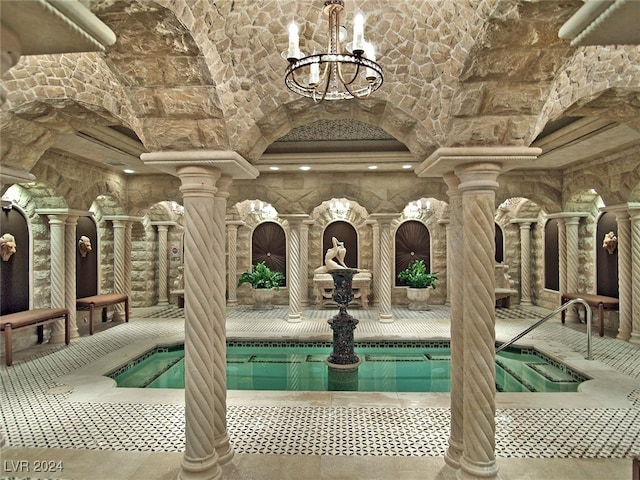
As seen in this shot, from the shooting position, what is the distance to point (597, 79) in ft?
12.9

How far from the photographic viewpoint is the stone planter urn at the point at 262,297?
11781mm

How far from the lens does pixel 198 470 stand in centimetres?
309

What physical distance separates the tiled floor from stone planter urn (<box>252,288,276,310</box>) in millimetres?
5931

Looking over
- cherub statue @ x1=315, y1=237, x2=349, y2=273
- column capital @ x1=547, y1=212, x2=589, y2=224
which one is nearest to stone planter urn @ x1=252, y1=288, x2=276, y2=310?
cherub statue @ x1=315, y1=237, x2=349, y2=273

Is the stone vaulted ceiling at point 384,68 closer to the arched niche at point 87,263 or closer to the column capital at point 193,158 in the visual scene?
the column capital at point 193,158

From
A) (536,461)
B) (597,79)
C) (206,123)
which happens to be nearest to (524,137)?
(597,79)

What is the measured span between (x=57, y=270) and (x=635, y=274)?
11.4 metres

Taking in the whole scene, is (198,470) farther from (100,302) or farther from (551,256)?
(551,256)

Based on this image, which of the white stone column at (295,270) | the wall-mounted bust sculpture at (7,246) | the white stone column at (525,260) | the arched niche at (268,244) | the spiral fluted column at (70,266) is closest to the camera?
the wall-mounted bust sculpture at (7,246)

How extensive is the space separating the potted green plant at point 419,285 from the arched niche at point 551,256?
330cm

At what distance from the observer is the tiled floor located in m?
3.42

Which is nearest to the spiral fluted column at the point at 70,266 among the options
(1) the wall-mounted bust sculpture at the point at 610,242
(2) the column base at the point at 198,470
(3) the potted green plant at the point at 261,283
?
(3) the potted green plant at the point at 261,283

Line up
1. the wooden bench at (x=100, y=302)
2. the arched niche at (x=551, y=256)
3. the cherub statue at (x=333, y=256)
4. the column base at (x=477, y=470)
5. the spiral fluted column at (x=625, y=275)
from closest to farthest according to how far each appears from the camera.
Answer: the column base at (x=477, y=470), the spiral fluted column at (x=625, y=275), the wooden bench at (x=100, y=302), the cherub statue at (x=333, y=256), the arched niche at (x=551, y=256)

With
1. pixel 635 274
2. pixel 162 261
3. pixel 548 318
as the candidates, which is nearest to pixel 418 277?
pixel 635 274
